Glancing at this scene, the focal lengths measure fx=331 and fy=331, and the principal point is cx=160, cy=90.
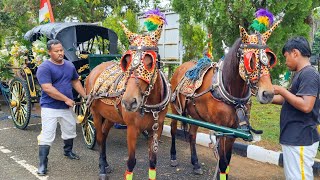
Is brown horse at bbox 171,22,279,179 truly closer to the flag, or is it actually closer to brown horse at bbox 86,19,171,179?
brown horse at bbox 86,19,171,179

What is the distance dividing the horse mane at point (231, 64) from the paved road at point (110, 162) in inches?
62.7

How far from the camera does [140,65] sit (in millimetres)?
3172

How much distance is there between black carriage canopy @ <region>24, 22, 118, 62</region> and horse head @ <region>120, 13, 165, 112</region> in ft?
9.89

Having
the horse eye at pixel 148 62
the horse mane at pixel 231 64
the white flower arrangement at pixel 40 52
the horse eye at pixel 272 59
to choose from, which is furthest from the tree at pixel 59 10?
the horse eye at pixel 272 59

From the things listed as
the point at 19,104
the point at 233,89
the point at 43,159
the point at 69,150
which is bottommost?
the point at 69,150

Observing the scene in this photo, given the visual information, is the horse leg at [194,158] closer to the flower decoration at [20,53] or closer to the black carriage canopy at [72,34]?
the black carriage canopy at [72,34]

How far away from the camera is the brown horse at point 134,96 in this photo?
10.4 feet

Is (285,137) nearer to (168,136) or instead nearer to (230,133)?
(230,133)

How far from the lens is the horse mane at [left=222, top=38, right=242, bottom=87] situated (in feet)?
11.8

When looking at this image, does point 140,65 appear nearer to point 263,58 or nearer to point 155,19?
point 155,19

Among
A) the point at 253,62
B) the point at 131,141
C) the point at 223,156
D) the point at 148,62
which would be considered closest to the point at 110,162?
the point at 131,141

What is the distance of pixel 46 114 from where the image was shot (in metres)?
4.58

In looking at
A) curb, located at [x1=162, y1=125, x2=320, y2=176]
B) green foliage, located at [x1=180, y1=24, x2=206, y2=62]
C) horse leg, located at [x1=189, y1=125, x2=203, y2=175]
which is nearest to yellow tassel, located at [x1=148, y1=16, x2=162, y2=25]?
horse leg, located at [x1=189, y1=125, x2=203, y2=175]

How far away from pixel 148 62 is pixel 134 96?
15.6 inches
